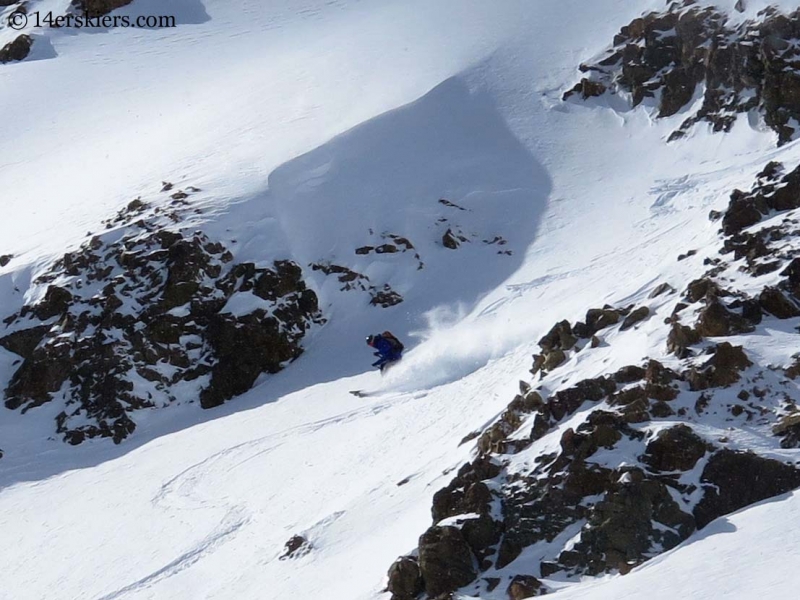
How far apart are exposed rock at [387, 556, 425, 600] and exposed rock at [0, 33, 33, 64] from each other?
3799 cm

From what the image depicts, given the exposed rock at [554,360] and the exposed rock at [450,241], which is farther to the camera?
the exposed rock at [450,241]

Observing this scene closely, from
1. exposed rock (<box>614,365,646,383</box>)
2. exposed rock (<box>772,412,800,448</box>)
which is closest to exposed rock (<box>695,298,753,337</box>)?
exposed rock (<box>614,365,646,383</box>)

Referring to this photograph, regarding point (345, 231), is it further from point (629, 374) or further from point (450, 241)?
point (629, 374)

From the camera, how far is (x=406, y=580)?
12641mm

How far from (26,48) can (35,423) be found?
89.0ft

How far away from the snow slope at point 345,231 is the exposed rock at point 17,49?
93.3 inches

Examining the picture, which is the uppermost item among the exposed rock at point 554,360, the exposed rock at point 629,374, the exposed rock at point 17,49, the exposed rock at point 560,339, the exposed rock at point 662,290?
the exposed rock at point 17,49

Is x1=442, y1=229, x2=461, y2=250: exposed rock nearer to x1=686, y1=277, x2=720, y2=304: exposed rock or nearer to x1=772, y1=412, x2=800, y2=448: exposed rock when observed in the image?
x1=686, y1=277, x2=720, y2=304: exposed rock

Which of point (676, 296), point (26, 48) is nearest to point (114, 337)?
point (676, 296)

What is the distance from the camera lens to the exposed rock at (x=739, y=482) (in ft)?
39.0

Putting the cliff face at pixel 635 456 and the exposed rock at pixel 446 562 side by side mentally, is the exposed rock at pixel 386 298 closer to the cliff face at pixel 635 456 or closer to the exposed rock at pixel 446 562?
the cliff face at pixel 635 456

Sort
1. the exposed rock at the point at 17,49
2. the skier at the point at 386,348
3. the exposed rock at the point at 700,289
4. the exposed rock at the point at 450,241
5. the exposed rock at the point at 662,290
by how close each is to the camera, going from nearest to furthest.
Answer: the exposed rock at the point at 700,289 → the exposed rock at the point at 662,290 → the skier at the point at 386,348 → the exposed rock at the point at 450,241 → the exposed rock at the point at 17,49

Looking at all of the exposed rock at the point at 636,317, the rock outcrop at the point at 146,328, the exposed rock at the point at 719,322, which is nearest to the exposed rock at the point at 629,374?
the exposed rock at the point at 719,322

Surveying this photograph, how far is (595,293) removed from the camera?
20031mm
